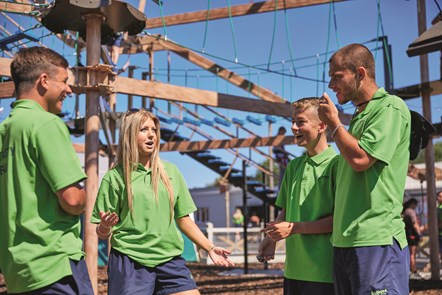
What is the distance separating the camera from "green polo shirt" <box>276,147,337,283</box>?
3.01 m

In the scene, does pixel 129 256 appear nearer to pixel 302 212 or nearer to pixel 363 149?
pixel 302 212

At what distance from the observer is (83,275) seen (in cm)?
233

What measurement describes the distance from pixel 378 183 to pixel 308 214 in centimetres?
66

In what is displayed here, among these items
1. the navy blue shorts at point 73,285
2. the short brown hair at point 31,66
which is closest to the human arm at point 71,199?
the navy blue shorts at point 73,285

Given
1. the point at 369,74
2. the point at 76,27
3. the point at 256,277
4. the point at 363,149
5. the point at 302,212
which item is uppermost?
the point at 76,27

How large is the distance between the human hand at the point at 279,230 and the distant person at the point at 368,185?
13.4 inches

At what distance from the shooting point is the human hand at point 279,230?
9.73 feet

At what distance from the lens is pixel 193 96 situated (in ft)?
25.6

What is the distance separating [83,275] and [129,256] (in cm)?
80

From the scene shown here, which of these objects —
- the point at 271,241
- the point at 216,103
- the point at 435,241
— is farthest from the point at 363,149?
the point at 435,241

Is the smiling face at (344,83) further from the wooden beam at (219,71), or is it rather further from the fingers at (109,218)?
the wooden beam at (219,71)

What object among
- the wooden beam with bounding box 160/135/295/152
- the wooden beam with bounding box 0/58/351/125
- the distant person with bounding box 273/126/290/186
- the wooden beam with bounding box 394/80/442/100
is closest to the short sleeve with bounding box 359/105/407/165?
the wooden beam with bounding box 0/58/351/125

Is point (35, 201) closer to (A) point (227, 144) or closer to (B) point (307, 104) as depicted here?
(B) point (307, 104)

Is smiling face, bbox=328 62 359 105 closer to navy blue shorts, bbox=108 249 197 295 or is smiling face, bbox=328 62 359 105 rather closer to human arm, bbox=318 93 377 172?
human arm, bbox=318 93 377 172
